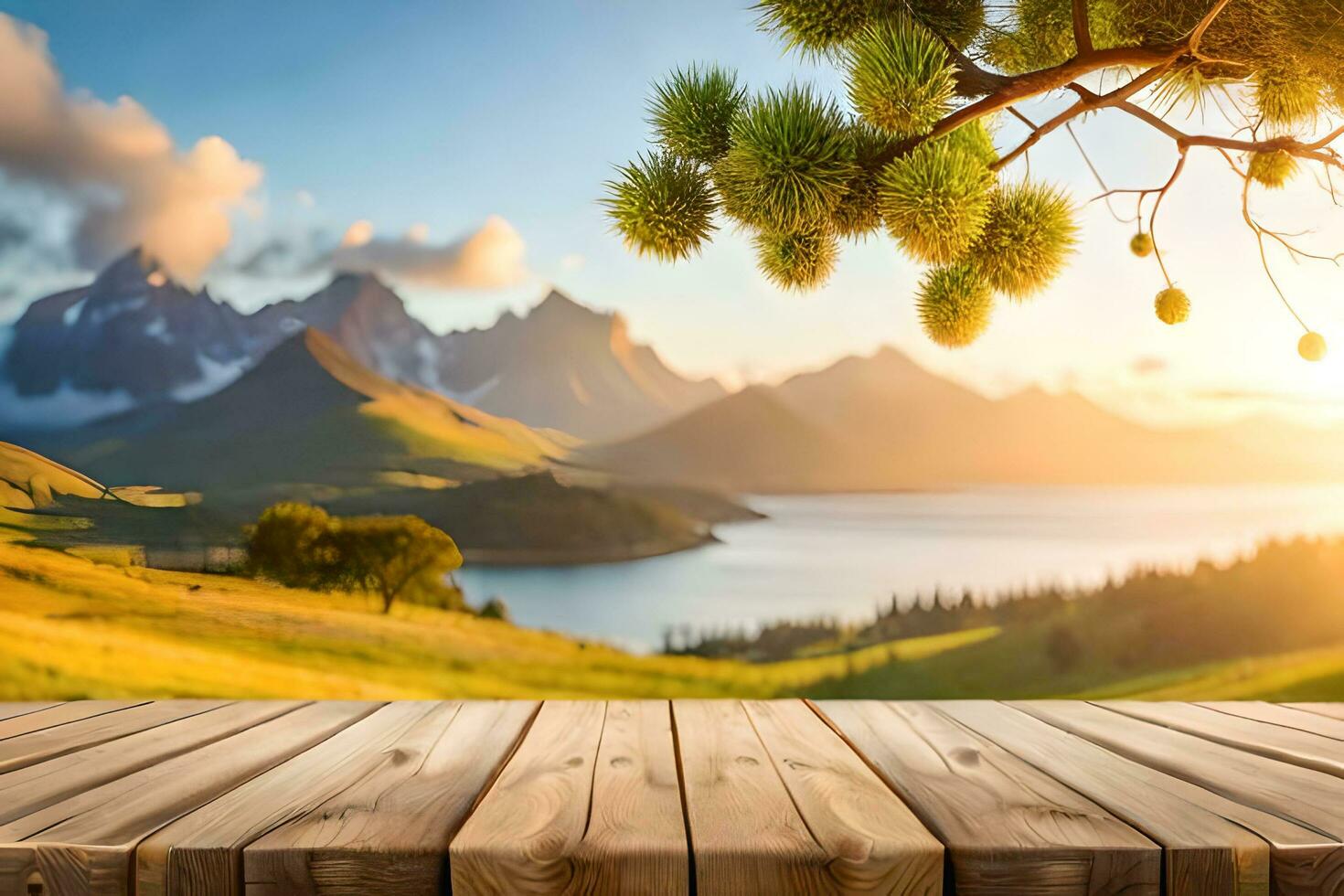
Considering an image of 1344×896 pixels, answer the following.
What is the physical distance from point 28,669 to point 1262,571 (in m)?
4.61

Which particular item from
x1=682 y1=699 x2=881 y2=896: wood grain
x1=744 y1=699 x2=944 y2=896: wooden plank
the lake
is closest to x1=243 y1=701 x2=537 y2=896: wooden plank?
x1=682 y1=699 x2=881 y2=896: wood grain

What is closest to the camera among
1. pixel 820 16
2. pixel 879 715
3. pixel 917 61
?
pixel 917 61

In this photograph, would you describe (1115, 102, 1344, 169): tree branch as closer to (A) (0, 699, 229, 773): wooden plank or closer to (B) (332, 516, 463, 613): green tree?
(A) (0, 699, 229, 773): wooden plank

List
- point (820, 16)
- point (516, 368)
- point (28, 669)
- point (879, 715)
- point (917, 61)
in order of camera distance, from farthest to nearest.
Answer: point (516, 368) < point (28, 669) < point (879, 715) < point (820, 16) < point (917, 61)

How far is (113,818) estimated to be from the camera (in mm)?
1062

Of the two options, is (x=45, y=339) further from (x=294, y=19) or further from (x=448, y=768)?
(x=448, y=768)

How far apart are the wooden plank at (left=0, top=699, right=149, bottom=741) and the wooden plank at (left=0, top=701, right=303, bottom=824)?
0.22 metres

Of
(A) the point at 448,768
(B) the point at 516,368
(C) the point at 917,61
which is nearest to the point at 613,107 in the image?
(B) the point at 516,368

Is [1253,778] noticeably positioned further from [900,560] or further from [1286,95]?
[900,560]

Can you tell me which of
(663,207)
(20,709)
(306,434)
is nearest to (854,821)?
(663,207)

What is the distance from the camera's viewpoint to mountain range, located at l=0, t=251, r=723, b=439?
3.65 meters

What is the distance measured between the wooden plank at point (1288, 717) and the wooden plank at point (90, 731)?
1985mm

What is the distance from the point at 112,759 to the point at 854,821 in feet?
3.52

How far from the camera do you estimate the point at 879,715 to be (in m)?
1.68
